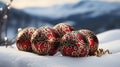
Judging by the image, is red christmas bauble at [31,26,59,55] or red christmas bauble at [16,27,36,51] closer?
red christmas bauble at [31,26,59,55]

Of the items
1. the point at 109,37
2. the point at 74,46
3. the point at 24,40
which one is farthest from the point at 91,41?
the point at 109,37

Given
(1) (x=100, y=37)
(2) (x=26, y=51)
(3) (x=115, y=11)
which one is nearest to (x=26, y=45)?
(2) (x=26, y=51)

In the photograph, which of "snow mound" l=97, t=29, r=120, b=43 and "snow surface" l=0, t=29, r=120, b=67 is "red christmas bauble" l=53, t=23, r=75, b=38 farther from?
"snow mound" l=97, t=29, r=120, b=43

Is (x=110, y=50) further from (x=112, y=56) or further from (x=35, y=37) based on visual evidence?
(x=35, y=37)

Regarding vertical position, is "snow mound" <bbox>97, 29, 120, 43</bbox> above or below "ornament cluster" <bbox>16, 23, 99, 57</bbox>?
above

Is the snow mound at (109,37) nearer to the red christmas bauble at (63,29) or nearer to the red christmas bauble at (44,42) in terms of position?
the red christmas bauble at (63,29)

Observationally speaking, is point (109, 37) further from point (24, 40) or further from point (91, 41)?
point (24, 40)

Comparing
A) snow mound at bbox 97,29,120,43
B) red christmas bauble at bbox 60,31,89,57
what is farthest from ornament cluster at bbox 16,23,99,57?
snow mound at bbox 97,29,120,43

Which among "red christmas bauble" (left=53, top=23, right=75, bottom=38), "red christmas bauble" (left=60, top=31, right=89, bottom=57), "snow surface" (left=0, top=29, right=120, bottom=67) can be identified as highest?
"red christmas bauble" (left=53, top=23, right=75, bottom=38)
